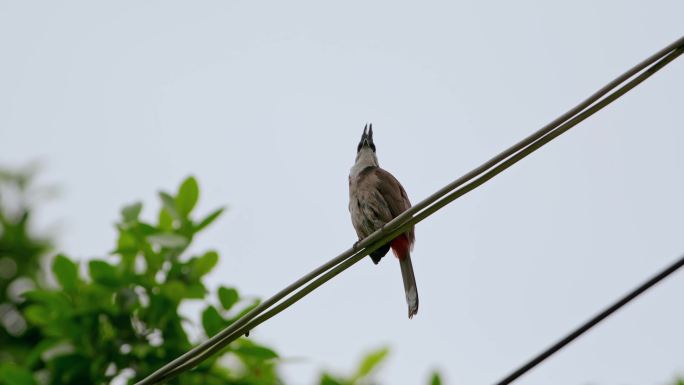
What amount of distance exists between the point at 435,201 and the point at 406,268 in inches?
77.0

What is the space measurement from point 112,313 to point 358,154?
2463 mm

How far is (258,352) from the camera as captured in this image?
4.25 metres

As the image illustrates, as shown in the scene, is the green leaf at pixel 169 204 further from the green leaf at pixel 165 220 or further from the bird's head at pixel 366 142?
the bird's head at pixel 366 142

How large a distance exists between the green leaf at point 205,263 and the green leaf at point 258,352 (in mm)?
453

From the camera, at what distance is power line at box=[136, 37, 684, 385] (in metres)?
2.76

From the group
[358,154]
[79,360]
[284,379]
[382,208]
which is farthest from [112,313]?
[358,154]

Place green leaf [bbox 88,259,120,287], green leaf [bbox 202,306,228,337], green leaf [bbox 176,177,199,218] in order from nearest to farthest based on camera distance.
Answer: green leaf [bbox 202,306,228,337] < green leaf [bbox 88,259,120,287] < green leaf [bbox 176,177,199,218]

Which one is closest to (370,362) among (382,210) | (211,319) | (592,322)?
(382,210)

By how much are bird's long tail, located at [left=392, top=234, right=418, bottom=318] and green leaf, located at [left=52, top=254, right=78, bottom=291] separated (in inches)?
71.1

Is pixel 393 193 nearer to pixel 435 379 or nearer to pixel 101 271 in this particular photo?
pixel 435 379

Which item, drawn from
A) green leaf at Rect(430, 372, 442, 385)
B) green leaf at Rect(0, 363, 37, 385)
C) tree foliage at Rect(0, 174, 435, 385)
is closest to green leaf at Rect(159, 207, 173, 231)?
tree foliage at Rect(0, 174, 435, 385)

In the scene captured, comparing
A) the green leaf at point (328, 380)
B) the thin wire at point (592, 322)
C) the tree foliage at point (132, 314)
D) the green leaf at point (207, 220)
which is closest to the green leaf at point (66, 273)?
the tree foliage at point (132, 314)

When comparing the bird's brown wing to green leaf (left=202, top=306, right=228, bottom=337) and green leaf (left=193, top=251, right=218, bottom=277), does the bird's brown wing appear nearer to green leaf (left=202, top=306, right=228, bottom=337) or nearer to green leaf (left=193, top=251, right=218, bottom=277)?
green leaf (left=193, top=251, right=218, bottom=277)

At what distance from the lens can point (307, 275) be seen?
294cm
